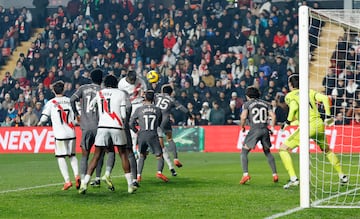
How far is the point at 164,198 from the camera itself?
14.0 metres

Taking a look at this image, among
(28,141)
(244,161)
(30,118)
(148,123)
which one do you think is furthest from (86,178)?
(30,118)

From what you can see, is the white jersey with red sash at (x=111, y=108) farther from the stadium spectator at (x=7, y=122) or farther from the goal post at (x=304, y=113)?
the stadium spectator at (x=7, y=122)

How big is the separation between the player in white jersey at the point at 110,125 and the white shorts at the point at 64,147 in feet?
3.32

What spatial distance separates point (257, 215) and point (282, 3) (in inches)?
969

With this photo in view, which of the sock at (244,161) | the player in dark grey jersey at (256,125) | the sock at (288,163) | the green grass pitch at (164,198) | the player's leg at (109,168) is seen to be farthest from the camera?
the player in dark grey jersey at (256,125)

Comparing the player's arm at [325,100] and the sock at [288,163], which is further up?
the player's arm at [325,100]

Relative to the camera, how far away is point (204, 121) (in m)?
30.3

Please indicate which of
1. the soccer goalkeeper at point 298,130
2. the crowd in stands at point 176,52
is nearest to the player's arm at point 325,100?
the soccer goalkeeper at point 298,130

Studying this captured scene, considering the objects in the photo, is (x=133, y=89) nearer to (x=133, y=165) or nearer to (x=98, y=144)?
(x=133, y=165)

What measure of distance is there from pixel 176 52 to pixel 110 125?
20231 mm

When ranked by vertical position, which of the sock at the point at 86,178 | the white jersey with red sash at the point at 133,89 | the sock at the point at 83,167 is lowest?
the sock at the point at 86,178

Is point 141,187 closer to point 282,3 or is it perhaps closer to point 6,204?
point 6,204

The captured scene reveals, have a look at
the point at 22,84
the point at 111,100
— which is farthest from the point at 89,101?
the point at 22,84

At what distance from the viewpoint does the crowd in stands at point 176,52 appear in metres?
31.5
